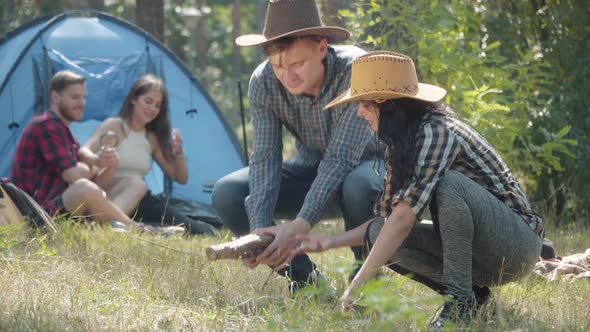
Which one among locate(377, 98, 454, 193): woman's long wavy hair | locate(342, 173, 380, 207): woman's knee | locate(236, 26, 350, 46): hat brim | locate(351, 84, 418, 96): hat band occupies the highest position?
locate(236, 26, 350, 46): hat brim

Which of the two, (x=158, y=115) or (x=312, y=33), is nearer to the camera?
(x=312, y=33)

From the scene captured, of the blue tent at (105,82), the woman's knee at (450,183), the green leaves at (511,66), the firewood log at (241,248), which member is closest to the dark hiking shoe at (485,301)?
the woman's knee at (450,183)

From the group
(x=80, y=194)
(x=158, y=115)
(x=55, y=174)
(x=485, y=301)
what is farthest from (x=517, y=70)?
(x=485, y=301)

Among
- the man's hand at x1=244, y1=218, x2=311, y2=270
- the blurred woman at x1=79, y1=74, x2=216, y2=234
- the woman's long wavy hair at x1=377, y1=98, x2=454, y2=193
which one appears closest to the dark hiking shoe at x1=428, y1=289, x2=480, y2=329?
the woman's long wavy hair at x1=377, y1=98, x2=454, y2=193

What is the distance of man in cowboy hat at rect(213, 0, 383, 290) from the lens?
4.02m

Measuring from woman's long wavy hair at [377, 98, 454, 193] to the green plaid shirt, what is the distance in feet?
0.08

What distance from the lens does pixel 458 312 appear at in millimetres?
3416

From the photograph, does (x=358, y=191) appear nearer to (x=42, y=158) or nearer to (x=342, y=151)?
(x=342, y=151)

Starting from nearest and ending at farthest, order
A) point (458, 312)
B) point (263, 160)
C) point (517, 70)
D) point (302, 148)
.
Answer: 1. point (458, 312)
2. point (263, 160)
3. point (302, 148)
4. point (517, 70)

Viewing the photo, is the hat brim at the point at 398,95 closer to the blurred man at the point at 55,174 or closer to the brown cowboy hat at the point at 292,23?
the brown cowboy hat at the point at 292,23

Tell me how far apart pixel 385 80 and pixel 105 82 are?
4360 mm

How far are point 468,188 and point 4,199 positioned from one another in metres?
2.87

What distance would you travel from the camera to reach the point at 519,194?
368 centimetres

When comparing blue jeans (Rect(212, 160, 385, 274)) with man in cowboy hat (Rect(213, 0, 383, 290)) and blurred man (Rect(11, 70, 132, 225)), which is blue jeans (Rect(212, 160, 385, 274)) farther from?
blurred man (Rect(11, 70, 132, 225))
